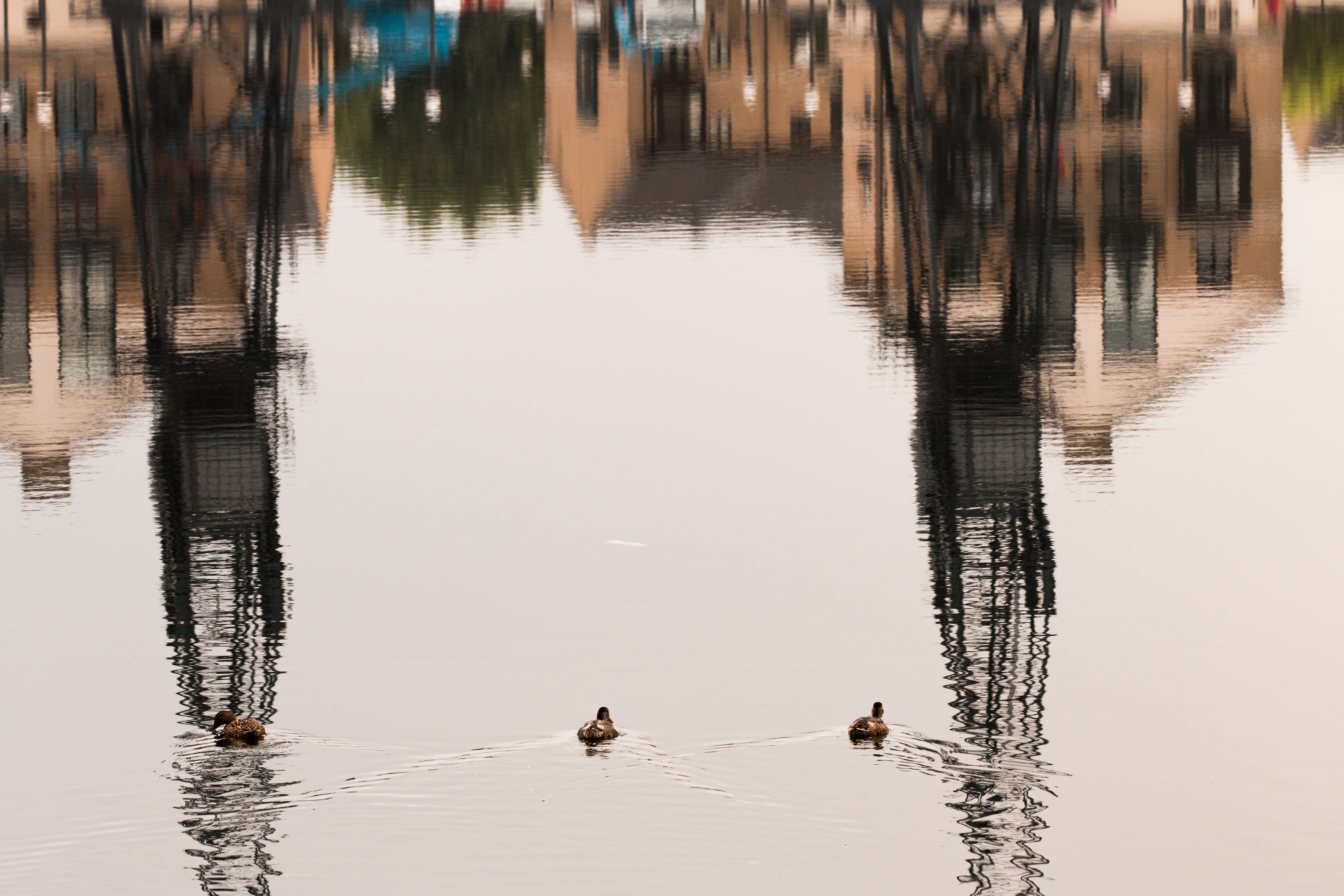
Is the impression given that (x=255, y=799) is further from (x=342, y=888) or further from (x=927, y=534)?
(x=927, y=534)

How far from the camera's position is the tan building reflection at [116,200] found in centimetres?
2972

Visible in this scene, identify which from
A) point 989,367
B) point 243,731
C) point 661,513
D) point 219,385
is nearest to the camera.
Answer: point 243,731

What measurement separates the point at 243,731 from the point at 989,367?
14043 mm

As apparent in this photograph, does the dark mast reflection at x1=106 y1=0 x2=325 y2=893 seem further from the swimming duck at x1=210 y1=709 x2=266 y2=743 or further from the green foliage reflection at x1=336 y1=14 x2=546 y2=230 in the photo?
the green foliage reflection at x1=336 y1=14 x2=546 y2=230

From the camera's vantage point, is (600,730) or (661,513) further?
(661,513)

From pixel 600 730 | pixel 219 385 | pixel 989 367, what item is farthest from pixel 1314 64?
pixel 600 730

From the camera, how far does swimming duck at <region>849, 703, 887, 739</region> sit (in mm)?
16875

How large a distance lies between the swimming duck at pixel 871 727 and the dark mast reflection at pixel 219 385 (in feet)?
14.3

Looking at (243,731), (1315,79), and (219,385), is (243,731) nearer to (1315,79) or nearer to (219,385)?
(219,385)

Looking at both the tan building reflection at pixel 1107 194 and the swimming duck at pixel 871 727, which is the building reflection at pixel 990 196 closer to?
the tan building reflection at pixel 1107 194

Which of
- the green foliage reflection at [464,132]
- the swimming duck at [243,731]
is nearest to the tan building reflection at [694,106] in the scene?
the green foliage reflection at [464,132]

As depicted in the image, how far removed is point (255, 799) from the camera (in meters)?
16.3

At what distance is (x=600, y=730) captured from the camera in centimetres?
1684

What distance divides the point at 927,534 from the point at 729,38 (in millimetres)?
52632
